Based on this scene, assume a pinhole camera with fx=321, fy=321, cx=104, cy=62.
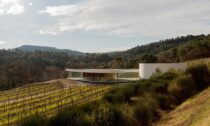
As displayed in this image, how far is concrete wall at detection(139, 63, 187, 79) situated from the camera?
51.2 meters

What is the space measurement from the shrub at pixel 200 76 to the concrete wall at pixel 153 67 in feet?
38.7

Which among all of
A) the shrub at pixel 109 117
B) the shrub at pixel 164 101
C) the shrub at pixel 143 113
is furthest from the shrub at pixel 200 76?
the shrub at pixel 109 117

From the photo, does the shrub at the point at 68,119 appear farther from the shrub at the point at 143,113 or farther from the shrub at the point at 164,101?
the shrub at the point at 164,101

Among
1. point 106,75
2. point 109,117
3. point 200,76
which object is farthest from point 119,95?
point 106,75

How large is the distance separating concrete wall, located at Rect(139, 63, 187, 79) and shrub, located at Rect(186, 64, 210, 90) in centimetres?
1179

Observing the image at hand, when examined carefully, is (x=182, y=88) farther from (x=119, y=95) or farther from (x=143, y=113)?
(x=143, y=113)

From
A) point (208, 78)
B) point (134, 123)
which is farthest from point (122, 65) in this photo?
point (134, 123)

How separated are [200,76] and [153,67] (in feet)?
51.4

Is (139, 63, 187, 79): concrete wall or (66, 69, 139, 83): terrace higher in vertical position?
(139, 63, 187, 79): concrete wall

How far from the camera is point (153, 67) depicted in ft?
174

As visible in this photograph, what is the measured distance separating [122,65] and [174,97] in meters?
60.2

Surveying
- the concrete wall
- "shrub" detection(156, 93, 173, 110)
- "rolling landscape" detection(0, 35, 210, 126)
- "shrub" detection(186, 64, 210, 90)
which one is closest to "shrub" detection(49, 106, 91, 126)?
"rolling landscape" detection(0, 35, 210, 126)

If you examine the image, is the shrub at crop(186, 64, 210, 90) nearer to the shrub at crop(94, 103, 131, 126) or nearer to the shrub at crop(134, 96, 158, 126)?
the shrub at crop(134, 96, 158, 126)

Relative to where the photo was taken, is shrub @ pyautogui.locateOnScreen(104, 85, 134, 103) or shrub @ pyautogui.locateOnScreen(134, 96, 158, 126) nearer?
shrub @ pyautogui.locateOnScreen(134, 96, 158, 126)
